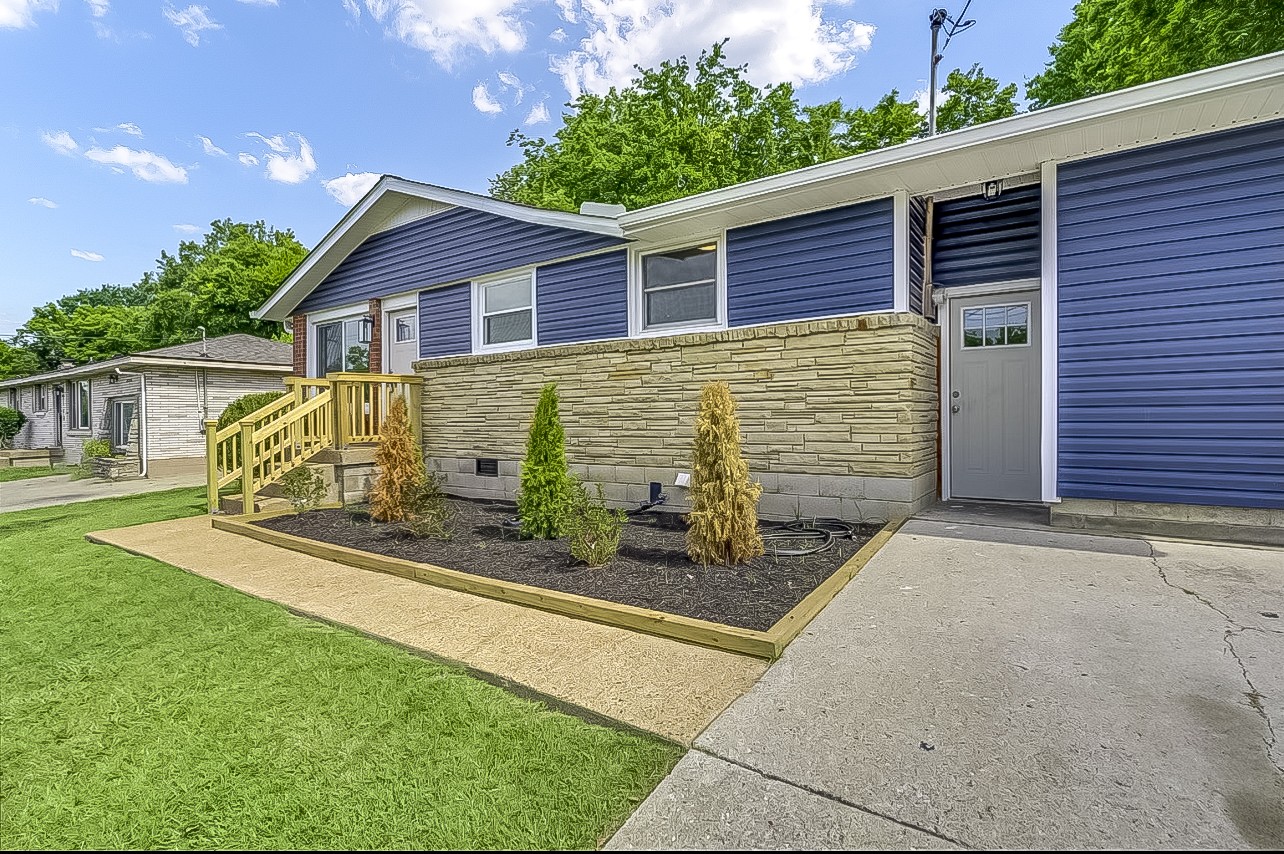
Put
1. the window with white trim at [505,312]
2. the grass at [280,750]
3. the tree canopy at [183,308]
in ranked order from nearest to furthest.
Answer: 1. the grass at [280,750]
2. the window with white trim at [505,312]
3. the tree canopy at [183,308]

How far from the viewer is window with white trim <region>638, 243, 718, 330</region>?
21.6 ft

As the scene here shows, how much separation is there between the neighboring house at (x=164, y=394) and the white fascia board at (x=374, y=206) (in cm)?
518

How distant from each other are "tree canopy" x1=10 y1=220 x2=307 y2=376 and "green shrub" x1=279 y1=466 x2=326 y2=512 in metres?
22.1

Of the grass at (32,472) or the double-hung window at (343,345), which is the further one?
the grass at (32,472)

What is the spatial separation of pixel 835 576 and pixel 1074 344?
3.13 metres

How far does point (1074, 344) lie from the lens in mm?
4820

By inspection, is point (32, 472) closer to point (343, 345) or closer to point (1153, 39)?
point (343, 345)

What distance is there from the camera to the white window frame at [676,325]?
6.41 metres

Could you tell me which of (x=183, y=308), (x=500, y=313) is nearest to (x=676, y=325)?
(x=500, y=313)

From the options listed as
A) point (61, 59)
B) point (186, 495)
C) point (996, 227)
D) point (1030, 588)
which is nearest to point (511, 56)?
point (61, 59)

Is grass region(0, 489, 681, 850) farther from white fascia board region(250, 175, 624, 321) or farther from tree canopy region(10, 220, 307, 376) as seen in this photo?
tree canopy region(10, 220, 307, 376)

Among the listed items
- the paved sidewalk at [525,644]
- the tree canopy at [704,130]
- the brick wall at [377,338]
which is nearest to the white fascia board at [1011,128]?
the paved sidewalk at [525,644]

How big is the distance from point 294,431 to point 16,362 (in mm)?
41678

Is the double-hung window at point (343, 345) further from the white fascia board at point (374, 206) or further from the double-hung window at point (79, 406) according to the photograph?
the double-hung window at point (79, 406)
